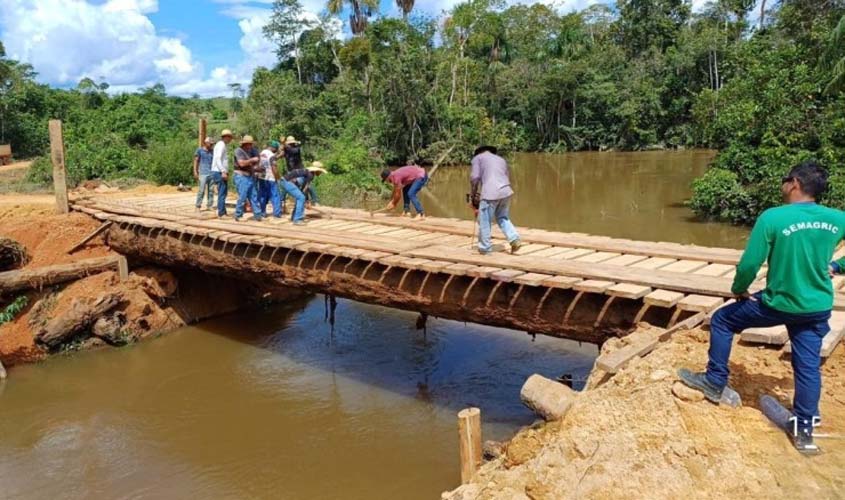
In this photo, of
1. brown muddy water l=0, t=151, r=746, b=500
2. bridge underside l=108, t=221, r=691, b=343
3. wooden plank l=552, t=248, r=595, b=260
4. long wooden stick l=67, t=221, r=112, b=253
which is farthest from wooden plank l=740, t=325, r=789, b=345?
long wooden stick l=67, t=221, r=112, b=253

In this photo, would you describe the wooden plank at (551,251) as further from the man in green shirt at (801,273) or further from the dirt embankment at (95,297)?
the dirt embankment at (95,297)

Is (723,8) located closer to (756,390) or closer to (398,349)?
(398,349)

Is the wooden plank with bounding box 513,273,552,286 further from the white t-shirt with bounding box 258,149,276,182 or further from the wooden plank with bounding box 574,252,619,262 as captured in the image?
the white t-shirt with bounding box 258,149,276,182

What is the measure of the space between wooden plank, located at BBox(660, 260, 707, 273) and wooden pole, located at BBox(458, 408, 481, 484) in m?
2.91

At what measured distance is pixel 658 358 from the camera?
193 inches

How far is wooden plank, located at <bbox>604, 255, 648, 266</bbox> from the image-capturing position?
7099 millimetres

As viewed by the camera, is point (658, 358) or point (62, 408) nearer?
point (658, 358)

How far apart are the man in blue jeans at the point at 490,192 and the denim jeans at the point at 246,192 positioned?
5052 millimetres

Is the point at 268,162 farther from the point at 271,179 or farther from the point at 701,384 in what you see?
the point at 701,384

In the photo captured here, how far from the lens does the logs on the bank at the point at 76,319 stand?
11.2 m

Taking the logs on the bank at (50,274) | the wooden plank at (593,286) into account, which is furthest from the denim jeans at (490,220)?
the logs on the bank at (50,274)

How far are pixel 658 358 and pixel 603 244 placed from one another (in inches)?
125

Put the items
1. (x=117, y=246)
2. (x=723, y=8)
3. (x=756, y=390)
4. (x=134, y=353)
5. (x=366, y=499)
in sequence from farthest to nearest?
1. (x=723, y=8)
2. (x=117, y=246)
3. (x=134, y=353)
4. (x=366, y=499)
5. (x=756, y=390)

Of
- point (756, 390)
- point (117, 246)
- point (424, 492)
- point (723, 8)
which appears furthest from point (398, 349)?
point (723, 8)
